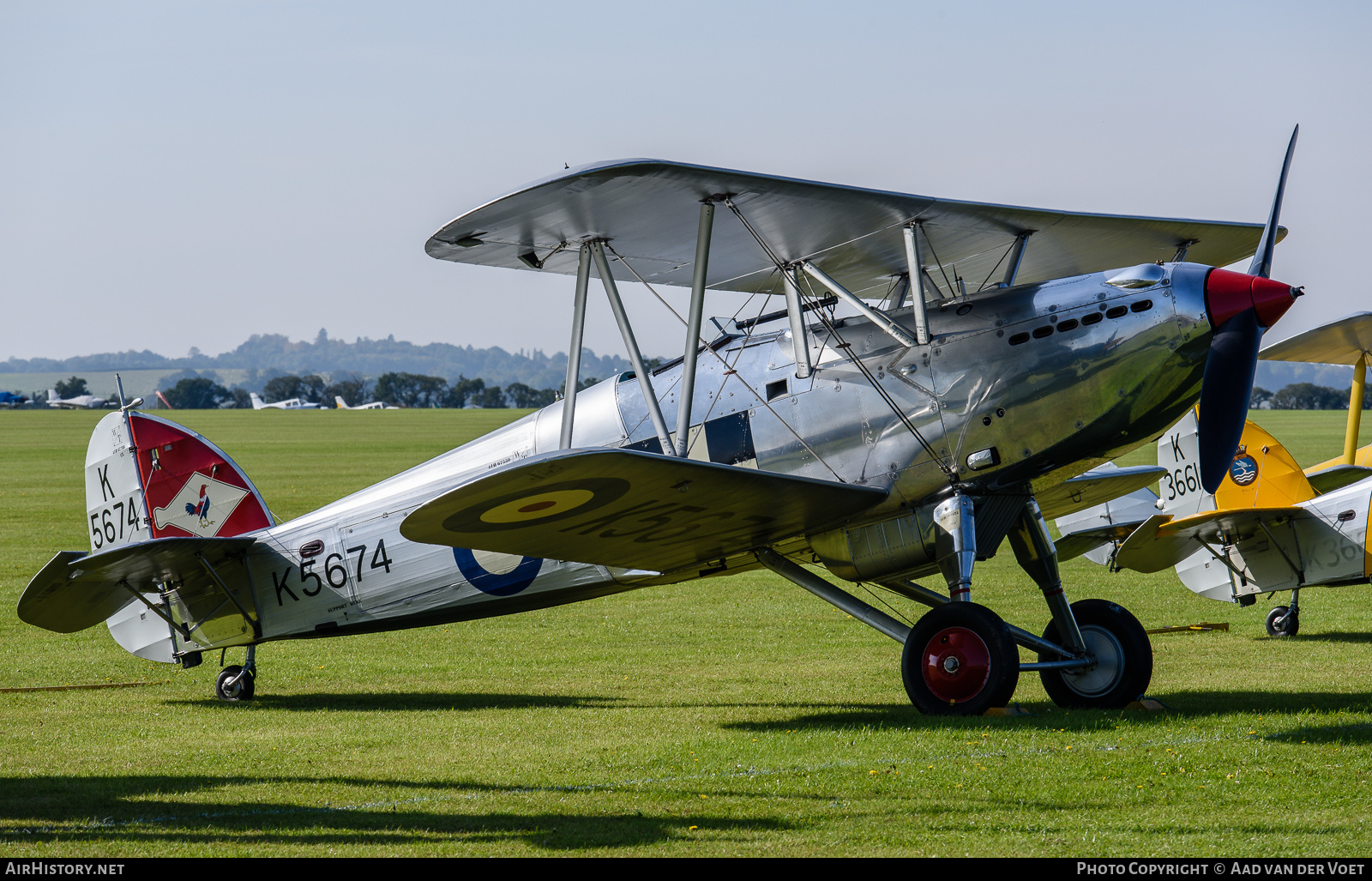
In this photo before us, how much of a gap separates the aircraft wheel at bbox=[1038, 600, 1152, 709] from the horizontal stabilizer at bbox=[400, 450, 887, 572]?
1839 mm

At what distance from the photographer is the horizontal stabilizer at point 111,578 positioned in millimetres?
8742

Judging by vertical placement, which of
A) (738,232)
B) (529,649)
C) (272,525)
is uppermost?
(738,232)

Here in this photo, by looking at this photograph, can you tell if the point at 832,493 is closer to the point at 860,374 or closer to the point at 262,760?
the point at 860,374

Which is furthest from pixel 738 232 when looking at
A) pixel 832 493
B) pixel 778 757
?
pixel 778 757

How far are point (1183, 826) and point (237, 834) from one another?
13.6 ft

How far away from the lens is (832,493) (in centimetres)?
751

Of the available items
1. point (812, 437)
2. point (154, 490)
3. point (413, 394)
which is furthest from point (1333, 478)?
point (413, 394)

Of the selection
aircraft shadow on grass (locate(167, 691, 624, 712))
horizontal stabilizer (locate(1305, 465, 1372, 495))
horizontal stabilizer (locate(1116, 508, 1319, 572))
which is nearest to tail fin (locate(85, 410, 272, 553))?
aircraft shadow on grass (locate(167, 691, 624, 712))

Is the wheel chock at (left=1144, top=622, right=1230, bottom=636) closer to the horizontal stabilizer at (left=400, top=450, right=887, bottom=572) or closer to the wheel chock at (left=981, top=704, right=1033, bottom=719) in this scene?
the wheel chock at (left=981, top=704, right=1033, bottom=719)

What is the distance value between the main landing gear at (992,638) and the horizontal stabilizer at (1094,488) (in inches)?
48.7

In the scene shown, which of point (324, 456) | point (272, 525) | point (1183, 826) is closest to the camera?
point (1183, 826)

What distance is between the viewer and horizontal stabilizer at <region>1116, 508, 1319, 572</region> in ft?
37.9

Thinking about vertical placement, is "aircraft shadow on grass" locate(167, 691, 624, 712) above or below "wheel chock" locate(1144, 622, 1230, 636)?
above

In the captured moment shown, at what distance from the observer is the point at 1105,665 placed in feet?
26.9
